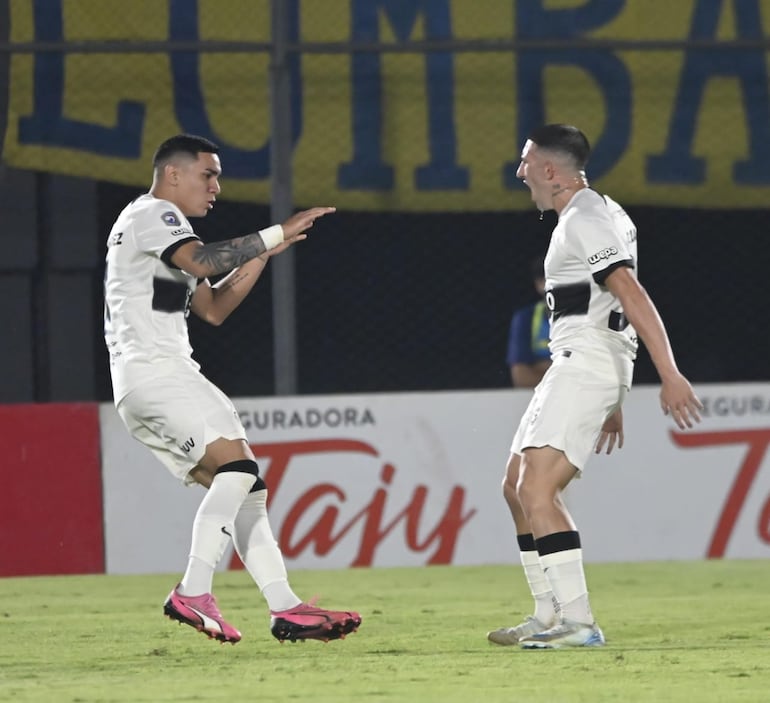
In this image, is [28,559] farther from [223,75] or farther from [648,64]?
[648,64]

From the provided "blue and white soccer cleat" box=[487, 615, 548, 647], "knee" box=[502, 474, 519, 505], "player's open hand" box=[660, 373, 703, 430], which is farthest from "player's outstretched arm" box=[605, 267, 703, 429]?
"blue and white soccer cleat" box=[487, 615, 548, 647]

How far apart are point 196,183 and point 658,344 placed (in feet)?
6.00

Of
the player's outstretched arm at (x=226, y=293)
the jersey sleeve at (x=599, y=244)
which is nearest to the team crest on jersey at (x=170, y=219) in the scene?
the player's outstretched arm at (x=226, y=293)

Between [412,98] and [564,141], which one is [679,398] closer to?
[564,141]

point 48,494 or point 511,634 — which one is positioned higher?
point 48,494

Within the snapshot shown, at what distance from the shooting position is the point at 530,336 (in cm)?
1117

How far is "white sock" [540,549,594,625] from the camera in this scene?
20.5 feet

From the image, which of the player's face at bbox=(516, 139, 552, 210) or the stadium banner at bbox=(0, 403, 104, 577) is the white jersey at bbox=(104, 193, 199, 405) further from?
the stadium banner at bbox=(0, 403, 104, 577)

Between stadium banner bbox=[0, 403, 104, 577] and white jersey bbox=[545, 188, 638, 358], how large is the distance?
13.9 feet

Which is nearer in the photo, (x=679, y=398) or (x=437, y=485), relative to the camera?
(x=679, y=398)

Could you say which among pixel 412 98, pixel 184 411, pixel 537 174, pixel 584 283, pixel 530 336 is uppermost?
pixel 412 98


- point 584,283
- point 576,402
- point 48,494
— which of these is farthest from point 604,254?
point 48,494

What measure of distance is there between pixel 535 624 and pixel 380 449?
3.72 m

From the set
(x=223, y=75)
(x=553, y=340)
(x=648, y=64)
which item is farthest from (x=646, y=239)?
(x=553, y=340)
